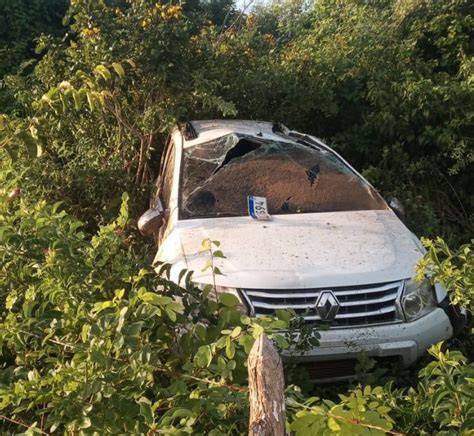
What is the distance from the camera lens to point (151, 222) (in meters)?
4.05

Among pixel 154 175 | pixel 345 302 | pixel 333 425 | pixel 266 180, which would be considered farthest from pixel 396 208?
pixel 333 425

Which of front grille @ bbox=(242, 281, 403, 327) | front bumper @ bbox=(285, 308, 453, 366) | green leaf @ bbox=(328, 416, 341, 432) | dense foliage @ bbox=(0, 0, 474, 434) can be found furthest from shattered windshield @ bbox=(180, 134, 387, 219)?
green leaf @ bbox=(328, 416, 341, 432)

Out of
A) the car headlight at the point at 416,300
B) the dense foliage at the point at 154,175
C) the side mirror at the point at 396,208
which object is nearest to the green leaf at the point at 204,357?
the dense foliage at the point at 154,175

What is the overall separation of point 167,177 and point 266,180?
0.94m

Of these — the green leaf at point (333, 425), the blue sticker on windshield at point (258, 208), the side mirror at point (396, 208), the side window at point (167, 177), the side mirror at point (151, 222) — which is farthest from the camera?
the side window at point (167, 177)

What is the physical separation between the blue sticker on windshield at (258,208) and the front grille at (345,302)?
0.82 meters

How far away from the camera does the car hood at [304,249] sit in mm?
3271

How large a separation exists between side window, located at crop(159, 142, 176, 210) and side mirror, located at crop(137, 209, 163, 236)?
19 cm

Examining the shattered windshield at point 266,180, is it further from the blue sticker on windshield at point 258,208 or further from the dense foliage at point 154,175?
the dense foliage at point 154,175

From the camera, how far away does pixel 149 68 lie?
219 inches

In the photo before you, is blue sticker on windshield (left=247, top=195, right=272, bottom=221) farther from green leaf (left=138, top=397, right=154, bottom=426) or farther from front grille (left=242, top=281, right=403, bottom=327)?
green leaf (left=138, top=397, right=154, bottom=426)

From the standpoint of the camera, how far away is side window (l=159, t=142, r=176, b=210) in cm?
448

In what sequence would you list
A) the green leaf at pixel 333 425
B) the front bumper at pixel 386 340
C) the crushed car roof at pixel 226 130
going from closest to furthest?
the green leaf at pixel 333 425 → the front bumper at pixel 386 340 → the crushed car roof at pixel 226 130

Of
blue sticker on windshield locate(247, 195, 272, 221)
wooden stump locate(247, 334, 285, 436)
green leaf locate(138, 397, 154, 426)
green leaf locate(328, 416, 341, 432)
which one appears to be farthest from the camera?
blue sticker on windshield locate(247, 195, 272, 221)
